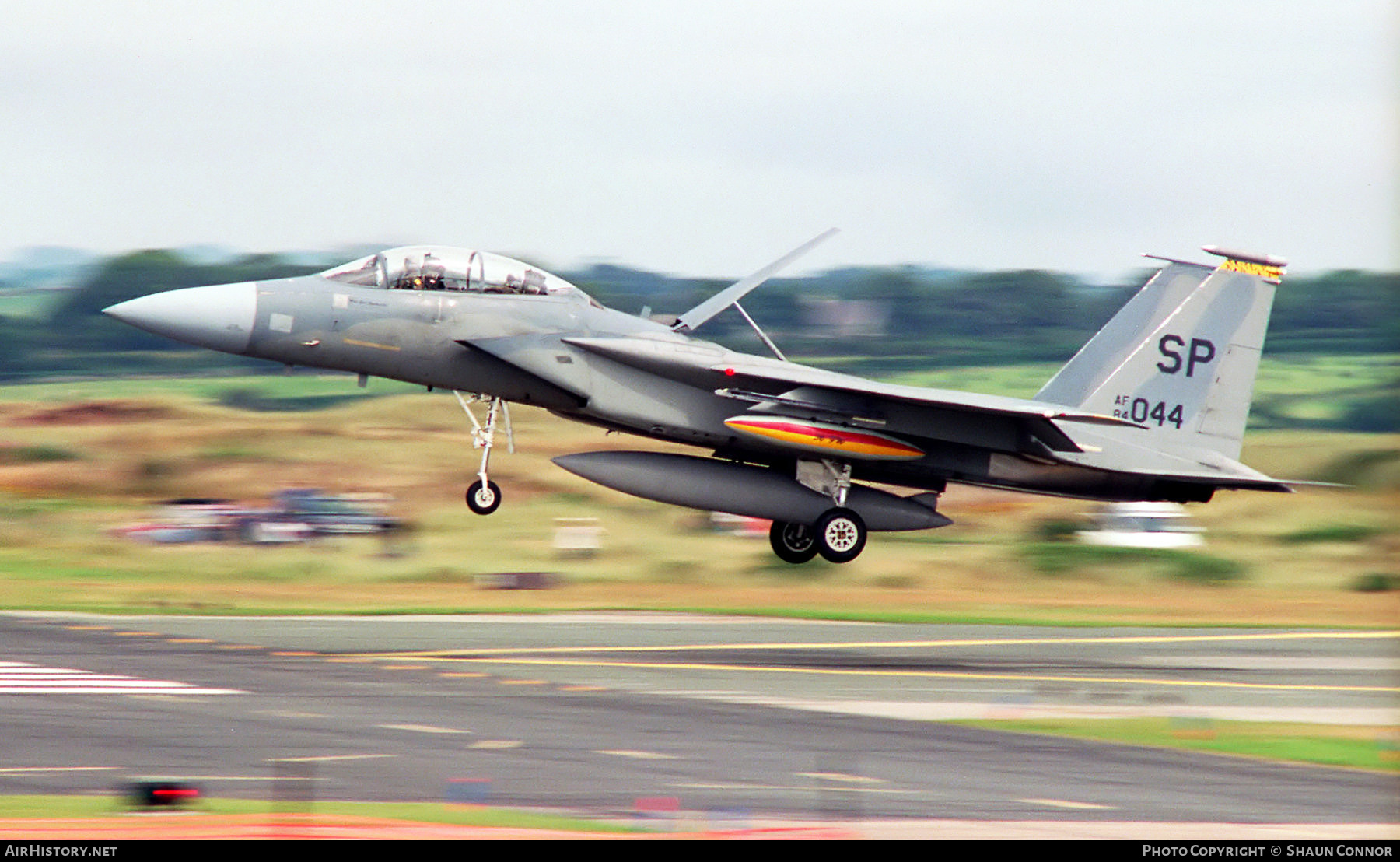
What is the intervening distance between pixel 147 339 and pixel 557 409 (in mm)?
22683

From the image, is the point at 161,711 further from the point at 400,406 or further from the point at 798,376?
the point at 400,406

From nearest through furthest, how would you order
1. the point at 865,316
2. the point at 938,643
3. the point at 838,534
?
the point at 838,534, the point at 938,643, the point at 865,316

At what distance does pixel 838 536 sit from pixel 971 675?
105 inches

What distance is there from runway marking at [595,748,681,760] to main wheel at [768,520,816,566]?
8.04m

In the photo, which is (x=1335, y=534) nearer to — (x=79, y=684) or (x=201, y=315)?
(x=201, y=315)

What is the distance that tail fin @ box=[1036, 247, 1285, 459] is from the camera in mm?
19812

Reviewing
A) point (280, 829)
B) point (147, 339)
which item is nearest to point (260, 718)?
point (280, 829)

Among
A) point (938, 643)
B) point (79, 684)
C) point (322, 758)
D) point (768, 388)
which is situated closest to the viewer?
point (322, 758)

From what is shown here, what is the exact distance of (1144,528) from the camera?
93.1ft

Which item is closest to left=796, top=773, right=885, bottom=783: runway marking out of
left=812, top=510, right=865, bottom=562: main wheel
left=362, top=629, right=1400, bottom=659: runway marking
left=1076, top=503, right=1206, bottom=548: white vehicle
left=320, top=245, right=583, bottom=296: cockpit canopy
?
left=362, top=629, right=1400, bottom=659: runway marking

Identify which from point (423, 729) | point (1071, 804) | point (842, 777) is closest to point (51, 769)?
point (423, 729)

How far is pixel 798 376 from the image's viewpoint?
18.4m

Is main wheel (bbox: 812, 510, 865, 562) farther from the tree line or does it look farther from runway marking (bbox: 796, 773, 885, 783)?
the tree line

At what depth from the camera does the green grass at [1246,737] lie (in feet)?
42.2
